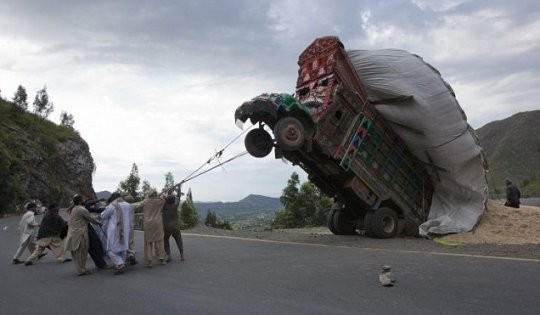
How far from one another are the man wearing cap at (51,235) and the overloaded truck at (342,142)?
4564 mm

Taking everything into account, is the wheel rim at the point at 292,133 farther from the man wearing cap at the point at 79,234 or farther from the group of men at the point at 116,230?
the man wearing cap at the point at 79,234

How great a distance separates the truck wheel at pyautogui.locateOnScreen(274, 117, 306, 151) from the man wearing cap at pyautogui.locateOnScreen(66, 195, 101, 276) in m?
4.13

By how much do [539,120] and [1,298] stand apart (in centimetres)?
7934

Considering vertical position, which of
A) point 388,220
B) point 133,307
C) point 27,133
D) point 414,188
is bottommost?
point 133,307

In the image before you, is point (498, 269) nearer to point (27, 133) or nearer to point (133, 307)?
point (133, 307)

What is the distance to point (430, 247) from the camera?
10469mm

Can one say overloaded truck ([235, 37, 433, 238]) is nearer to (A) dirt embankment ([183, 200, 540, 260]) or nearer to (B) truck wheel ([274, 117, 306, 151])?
(B) truck wheel ([274, 117, 306, 151])

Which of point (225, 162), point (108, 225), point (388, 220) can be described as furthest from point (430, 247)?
point (108, 225)

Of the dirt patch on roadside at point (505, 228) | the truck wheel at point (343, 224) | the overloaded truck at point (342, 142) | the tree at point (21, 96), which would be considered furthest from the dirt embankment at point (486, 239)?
the tree at point (21, 96)

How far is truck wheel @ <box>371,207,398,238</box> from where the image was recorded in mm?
12336

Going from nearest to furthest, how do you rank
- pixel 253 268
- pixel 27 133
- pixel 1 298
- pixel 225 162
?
pixel 1 298
pixel 253 268
pixel 225 162
pixel 27 133

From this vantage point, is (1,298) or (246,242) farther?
(246,242)

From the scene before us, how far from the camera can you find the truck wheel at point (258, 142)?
38.9 ft

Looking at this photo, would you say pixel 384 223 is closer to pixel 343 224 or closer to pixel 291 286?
pixel 343 224
